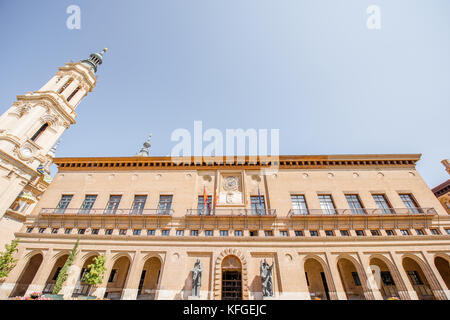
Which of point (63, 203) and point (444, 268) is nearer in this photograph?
point (444, 268)

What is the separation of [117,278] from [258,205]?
16.1 m

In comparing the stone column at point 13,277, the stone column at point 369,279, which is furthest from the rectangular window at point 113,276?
the stone column at point 369,279

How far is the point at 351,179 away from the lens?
23891 mm

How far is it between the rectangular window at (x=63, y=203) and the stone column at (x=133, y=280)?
35.4 feet

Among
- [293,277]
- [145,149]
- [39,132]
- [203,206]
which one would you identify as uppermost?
[145,149]

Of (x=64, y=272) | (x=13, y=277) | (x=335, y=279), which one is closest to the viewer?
(x=335, y=279)

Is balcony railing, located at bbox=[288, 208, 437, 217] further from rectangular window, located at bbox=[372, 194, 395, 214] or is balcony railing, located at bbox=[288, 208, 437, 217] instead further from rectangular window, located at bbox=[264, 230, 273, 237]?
rectangular window, located at bbox=[264, 230, 273, 237]

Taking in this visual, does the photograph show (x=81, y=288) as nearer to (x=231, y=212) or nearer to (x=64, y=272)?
(x=64, y=272)

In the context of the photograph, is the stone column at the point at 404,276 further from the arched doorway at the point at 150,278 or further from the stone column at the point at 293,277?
the arched doorway at the point at 150,278

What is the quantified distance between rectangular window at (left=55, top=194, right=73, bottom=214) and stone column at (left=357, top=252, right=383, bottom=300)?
31.1 meters

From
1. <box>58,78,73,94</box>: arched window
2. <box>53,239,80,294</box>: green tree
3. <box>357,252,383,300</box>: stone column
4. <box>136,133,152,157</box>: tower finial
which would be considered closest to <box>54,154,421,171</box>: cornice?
<box>53,239,80,294</box>: green tree

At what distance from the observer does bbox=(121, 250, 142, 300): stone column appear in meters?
17.5

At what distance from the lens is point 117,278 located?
19.9 meters

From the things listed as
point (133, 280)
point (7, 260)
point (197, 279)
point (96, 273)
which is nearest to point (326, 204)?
point (197, 279)
